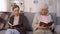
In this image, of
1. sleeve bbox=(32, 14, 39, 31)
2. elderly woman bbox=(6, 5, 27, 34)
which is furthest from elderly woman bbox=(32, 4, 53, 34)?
elderly woman bbox=(6, 5, 27, 34)

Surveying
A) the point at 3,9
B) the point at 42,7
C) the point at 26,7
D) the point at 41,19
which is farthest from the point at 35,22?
the point at 3,9

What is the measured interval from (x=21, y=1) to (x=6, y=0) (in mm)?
387

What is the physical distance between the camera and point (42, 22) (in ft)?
11.4

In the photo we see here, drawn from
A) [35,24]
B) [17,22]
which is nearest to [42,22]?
[35,24]

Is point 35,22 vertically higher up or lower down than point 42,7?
lower down

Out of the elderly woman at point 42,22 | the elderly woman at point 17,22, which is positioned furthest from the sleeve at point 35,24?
the elderly woman at point 17,22

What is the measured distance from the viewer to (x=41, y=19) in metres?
3.52

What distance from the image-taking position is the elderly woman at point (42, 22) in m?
3.38

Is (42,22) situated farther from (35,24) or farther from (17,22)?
(17,22)

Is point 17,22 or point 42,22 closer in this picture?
point 42,22

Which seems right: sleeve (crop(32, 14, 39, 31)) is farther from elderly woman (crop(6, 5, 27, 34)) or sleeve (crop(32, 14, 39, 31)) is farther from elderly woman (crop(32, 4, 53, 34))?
elderly woman (crop(6, 5, 27, 34))

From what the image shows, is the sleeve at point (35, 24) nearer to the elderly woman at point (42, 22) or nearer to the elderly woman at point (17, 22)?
the elderly woman at point (42, 22)

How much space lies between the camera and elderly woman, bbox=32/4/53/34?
3375mm

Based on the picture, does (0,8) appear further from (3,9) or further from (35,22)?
(35,22)
